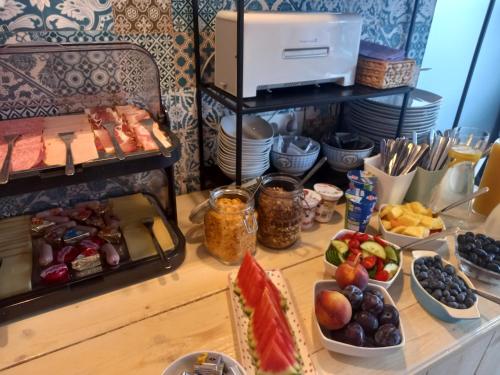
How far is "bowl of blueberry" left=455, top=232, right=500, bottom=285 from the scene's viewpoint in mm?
817

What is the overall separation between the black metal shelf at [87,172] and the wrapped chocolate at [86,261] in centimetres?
19

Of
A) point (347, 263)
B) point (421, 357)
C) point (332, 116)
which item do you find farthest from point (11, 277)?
point (332, 116)

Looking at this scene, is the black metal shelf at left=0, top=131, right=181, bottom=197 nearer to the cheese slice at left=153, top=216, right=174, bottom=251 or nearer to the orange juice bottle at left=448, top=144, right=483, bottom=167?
the cheese slice at left=153, top=216, right=174, bottom=251

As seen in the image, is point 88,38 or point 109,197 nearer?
point 88,38

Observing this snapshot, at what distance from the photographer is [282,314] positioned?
702 millimetres

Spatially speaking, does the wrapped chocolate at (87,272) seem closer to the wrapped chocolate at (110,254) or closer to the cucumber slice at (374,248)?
the wrapped chocolate at (110,254)

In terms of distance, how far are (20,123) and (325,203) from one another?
0.76 metres

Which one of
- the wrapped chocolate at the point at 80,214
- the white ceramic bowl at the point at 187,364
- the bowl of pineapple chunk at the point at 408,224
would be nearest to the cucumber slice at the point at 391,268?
the bowl of pineapple chunk at the point at 408,224

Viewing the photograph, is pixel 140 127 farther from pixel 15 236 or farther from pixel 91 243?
pixel 15 236

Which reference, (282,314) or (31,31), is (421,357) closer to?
(282,314)

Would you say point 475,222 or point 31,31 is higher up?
point 31,31

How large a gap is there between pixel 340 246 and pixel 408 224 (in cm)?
22

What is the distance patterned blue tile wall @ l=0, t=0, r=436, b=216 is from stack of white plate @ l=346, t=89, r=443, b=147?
146 millimetres

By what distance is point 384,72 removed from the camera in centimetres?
101
